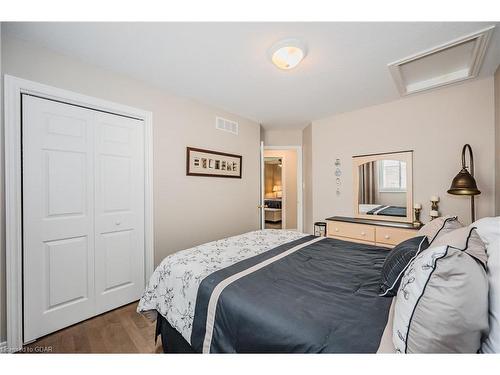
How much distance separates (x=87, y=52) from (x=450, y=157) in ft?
12.4

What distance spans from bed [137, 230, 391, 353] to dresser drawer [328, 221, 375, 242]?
39.0 inches

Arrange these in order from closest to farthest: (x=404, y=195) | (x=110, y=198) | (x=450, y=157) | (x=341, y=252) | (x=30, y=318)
A: (x=30, y=318) < (x=341, y=252) < (x=110, y=198) < (x=450, y=157) < (x=404, y=195)

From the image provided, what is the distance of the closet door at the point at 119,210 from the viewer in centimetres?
205

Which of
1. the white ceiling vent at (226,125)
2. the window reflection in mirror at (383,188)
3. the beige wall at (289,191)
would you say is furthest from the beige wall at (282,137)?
the window reflection in mirror at (383,188)

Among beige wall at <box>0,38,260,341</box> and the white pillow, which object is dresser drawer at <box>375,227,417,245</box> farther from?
beige wall at <box>0,38,260,341</box>

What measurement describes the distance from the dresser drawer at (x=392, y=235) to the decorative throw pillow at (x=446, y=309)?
1.99m

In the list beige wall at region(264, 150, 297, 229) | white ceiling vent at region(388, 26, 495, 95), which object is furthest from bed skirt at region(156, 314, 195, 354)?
beige wall at region(264, 150, 297, 229)

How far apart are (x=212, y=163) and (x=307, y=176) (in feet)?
6.37

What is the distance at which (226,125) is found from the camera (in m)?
3.18

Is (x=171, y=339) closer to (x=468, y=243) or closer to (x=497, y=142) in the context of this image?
(x=468, y=243)

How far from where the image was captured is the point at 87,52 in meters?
1.78

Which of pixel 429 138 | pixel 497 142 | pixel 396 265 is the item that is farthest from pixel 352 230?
pixel 396 265

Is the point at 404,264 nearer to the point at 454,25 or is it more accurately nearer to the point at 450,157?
the point at 454,25
